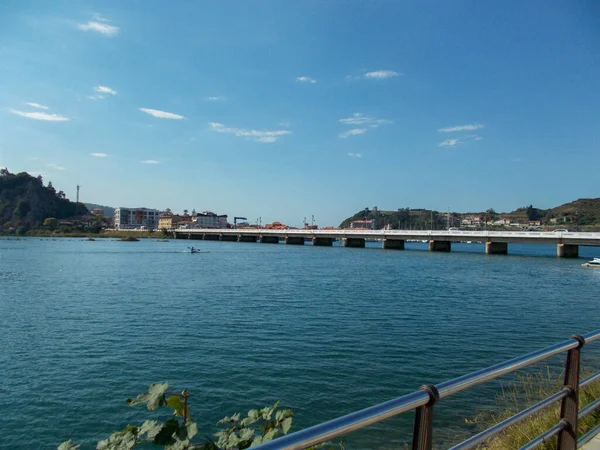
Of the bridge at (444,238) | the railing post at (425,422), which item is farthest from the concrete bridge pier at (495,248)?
the railing post at (425,422)

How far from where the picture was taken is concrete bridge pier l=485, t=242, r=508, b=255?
88.7 meters

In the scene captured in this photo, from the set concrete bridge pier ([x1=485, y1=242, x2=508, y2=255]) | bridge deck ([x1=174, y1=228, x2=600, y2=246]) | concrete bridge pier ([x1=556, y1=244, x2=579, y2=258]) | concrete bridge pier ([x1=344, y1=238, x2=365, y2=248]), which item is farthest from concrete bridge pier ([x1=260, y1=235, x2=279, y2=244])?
concrete bridge pier ([x1=556, y1=244, x2=579, y2=258])

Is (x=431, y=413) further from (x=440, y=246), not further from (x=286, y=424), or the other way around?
(x=440, y=246)

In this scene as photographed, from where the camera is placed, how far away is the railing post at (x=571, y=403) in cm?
398

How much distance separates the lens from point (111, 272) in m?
46.3

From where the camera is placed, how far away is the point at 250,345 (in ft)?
56.7

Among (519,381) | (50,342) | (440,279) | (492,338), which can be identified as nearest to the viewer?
(519,381)

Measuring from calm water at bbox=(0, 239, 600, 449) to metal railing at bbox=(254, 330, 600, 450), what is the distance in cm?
617

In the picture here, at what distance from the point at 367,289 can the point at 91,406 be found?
26.1 metres

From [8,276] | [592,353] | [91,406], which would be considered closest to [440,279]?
[592,353]

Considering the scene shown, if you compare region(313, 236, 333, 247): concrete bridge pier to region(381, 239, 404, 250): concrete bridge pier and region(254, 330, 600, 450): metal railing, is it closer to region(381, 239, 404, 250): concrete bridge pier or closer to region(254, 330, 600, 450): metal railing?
region(381, 239, 404, 250): concrete bridge pier

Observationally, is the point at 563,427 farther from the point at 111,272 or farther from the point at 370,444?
the point at 111,272

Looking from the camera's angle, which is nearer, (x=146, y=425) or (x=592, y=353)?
(x=146, y=425)

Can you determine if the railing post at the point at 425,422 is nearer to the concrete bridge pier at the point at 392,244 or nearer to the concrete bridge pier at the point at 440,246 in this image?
the concrete bridge pier at the point at 440,246
